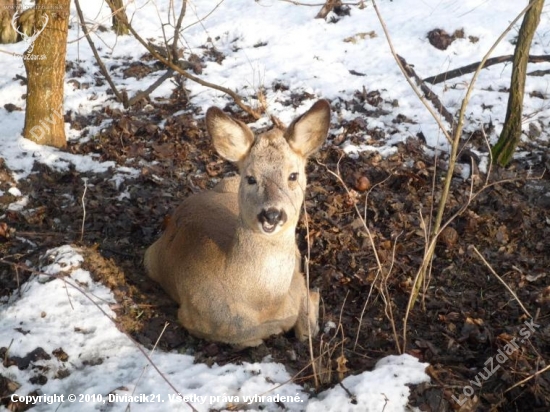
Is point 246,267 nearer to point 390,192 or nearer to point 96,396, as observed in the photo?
point 96,396

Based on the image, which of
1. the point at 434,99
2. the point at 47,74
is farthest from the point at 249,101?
the point at 47,74

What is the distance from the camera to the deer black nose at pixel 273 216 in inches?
171

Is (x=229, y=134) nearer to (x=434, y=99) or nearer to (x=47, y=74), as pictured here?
(x=47, y=74)

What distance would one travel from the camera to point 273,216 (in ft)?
14.3

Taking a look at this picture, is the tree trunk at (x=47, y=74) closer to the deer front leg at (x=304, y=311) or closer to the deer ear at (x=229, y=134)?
the deer ear at (x=229, y=134)

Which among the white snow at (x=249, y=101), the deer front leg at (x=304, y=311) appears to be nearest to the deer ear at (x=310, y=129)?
the deer front leg at (x=304, y=311)

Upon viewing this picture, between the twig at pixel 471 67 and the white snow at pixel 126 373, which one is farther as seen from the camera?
the twig at pixel 471 67

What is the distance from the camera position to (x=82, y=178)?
23.7 feet

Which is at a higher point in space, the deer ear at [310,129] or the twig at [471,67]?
the deer ear at [310,129]

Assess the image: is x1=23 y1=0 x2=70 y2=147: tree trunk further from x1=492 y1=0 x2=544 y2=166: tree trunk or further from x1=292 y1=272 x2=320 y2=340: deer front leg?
x1=492 y1=0 x2=544 y2=166: tree trunk

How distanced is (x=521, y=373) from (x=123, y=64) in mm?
7562

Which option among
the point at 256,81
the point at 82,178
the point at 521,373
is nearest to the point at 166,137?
the point at 82,178

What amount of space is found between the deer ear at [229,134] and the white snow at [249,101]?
139 centimetres

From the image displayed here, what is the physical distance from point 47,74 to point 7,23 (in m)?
3.58
